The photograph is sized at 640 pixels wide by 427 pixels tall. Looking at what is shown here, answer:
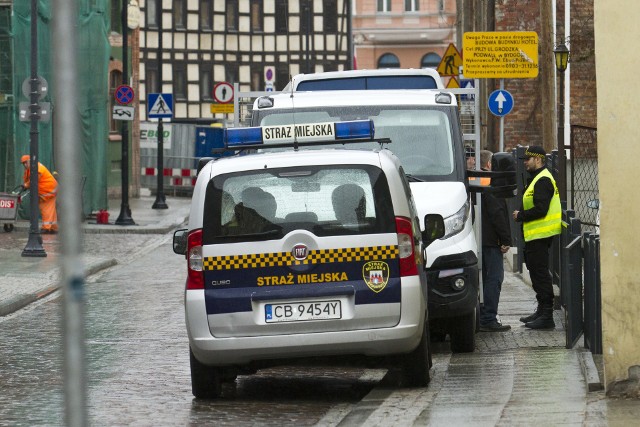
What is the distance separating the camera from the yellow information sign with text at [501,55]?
2378 cm

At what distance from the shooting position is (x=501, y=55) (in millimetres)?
24141

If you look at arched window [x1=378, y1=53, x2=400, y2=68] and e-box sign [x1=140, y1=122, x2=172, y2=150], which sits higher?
arched window [x1=378, y1=53, x2=400, y2=68]

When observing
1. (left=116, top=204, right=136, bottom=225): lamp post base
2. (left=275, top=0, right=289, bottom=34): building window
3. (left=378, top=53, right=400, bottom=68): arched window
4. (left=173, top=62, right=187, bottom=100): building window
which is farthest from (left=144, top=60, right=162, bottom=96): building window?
(left=116, top=204, right=136, bottom=225): lamp post base

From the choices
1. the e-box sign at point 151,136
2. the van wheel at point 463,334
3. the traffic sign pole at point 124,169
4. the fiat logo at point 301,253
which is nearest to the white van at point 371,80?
the van wheel at point 463,334

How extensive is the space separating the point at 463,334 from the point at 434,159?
1.62 m

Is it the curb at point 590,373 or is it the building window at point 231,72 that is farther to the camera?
the building window at point 231,72

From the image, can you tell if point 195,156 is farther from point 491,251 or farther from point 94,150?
point 491,251

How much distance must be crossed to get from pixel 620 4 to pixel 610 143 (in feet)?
2.61

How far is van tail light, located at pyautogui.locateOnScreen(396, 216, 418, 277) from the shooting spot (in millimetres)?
9836

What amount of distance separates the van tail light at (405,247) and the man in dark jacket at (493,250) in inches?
169

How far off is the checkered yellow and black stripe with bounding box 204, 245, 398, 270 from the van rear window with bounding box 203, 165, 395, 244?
114 millimetres

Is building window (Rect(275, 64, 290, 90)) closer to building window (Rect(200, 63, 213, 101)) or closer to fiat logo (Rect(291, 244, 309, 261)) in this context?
building window (Rect(200, 63, 213, 101))

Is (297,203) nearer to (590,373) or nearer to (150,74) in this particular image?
(590,373)

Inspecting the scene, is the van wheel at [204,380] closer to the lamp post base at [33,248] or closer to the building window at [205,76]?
the lamp post base at [33,248]
